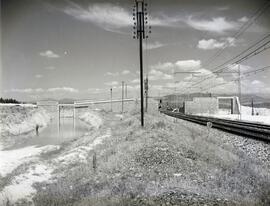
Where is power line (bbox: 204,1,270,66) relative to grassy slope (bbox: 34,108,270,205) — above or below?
above

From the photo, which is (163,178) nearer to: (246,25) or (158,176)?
(158,176)

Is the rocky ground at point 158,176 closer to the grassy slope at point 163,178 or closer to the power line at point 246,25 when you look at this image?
the grassy slope at point 163,178

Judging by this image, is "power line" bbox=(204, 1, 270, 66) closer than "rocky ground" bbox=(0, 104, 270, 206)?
No

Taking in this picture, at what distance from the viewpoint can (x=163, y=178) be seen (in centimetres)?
952

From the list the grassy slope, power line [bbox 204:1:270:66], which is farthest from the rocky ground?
power line [bbox 204:1:270:66]

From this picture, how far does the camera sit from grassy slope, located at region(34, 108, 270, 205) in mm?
8328

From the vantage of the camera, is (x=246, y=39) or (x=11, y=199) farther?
(x=246, y=39)

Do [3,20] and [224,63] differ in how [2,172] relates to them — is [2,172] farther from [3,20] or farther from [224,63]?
[224,63]

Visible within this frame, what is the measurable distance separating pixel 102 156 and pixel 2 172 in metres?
4.22

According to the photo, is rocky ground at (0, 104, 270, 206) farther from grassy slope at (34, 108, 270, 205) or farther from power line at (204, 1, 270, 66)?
power line at (204, 1, 270, 66)

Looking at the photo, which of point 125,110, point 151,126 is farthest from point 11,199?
point 125,110

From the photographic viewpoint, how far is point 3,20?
12.9m

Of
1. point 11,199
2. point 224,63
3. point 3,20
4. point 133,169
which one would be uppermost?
point 3,20

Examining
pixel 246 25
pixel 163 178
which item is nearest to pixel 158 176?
pixel 163 178
